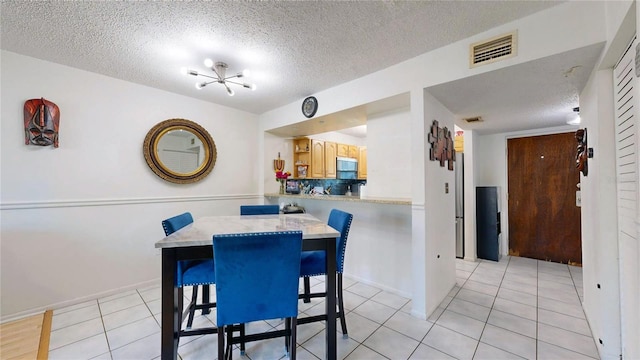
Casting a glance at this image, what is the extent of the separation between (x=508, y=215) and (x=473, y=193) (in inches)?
36.1

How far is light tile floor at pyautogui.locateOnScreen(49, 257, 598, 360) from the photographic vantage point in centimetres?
175

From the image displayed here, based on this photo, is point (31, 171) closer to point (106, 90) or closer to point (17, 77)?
point (17, 77)

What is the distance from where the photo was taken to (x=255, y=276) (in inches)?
51.9

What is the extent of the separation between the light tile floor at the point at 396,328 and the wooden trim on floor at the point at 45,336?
3 cm

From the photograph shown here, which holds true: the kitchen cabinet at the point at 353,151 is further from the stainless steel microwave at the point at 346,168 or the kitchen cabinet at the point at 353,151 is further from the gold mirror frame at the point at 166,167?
the gold mirror frame at the point at 166,167

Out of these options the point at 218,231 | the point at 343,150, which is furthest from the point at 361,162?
the point at 218,231

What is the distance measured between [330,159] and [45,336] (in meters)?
4.08

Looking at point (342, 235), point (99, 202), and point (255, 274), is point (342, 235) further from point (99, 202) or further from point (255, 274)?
point (99, 202)

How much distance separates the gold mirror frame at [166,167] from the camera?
296cm

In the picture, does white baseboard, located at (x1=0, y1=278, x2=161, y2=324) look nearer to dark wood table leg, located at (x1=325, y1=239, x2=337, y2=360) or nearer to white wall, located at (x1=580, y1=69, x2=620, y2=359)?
dark wood table leg, located at (x1=325, y1=239, x2=337, y2=360)

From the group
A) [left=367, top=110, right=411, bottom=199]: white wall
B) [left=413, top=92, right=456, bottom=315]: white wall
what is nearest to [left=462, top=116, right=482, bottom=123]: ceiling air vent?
[left=413, top=92, right=456, bottom=315]: white wall

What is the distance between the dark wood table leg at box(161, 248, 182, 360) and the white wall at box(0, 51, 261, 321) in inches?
72.7

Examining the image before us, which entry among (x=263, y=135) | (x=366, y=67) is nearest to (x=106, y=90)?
(x=263, y=135)

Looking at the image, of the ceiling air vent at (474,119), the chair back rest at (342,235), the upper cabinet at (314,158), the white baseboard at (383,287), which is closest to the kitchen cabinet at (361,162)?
the upper cabinet at (314,158)
